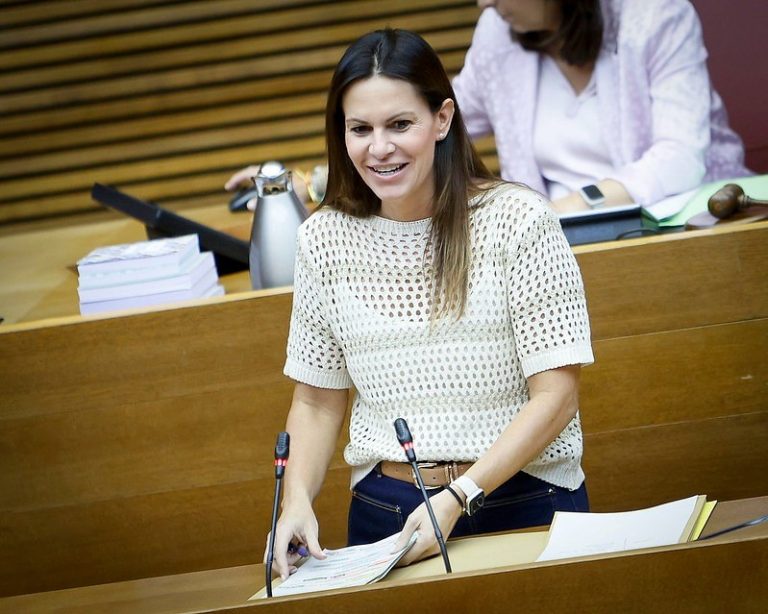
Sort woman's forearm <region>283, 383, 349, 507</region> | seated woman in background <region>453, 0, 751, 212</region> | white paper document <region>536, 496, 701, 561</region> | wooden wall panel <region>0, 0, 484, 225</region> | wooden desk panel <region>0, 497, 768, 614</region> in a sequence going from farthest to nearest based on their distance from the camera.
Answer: wooden wall panel <region>0, 0, 484, 225</region> < seated woman in background <region>453, 0, 751, 212</region> < woman's forearm <region>283, 383, 349, 507</region> < white paper document <region>536, 496, 701, 561</region> < wooden desk panel <region>0, 497, 768, 614</region>

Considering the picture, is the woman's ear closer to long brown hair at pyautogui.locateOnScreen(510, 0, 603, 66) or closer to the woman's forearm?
the woman's forearm

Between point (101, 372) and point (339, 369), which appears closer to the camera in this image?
point (339, 369)

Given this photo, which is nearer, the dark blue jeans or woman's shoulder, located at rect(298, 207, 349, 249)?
the dark blue jeans

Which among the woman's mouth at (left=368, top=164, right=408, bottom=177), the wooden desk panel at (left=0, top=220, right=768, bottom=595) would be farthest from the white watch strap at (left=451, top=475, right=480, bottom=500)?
the wooden desk panel at (left=0, top=220, right=768, bottom=595)

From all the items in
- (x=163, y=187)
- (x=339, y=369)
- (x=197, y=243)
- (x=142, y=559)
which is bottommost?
(x=142, y=559)

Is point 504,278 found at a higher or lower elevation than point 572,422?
higher

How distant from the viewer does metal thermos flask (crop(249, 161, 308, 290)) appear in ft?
8.83

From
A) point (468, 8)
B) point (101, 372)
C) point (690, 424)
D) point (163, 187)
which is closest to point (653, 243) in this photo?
point (690, 424)

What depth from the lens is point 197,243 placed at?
9.53 ft

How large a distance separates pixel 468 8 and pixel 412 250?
3.45m

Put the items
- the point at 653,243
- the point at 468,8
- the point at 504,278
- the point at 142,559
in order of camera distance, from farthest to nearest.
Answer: the point at 468,8 → the point at 142,559 → the point at 653,243 → the point at 504,278

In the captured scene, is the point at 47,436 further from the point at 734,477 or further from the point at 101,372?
the point at 734,477

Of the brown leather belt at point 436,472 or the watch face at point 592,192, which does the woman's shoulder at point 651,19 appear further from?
the brown leather belt at point 436,472

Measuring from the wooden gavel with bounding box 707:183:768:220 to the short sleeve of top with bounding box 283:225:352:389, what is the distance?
1.09 m
